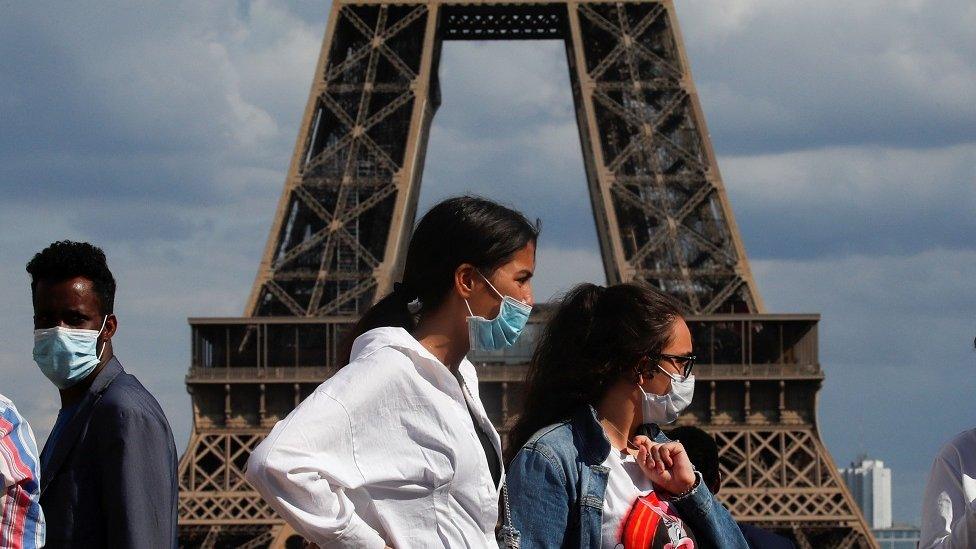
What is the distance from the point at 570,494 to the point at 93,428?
1.64m

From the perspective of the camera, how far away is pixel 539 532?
20.0 ft

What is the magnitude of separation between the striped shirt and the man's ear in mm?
1428

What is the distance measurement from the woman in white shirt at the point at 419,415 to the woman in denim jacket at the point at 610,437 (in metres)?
0.49

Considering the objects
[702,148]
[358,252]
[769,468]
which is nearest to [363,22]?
[358,252]

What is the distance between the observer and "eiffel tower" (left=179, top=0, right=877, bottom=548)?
129 feet

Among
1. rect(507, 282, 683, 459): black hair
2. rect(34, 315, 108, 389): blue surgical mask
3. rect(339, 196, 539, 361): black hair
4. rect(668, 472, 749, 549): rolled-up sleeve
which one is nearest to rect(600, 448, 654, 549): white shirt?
rect(668, 472, 749, 549): rolled-up sleeve

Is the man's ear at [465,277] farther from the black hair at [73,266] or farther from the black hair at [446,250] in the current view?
the black hair at [73,266]

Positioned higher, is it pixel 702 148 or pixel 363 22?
pixel 363 22

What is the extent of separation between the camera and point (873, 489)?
162375mm

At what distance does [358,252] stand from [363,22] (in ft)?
20.4

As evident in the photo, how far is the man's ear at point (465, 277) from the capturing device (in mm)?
5848

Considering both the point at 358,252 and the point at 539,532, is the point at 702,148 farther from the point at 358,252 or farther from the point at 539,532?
the point at 539,532

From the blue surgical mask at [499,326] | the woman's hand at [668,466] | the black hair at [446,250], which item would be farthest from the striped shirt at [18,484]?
the woman's hand at [668,466]

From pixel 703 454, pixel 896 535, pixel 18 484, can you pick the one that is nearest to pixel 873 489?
pixel 896 535
